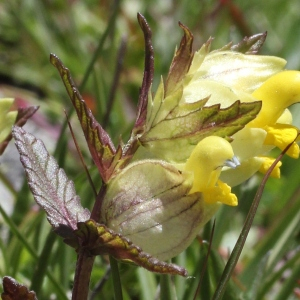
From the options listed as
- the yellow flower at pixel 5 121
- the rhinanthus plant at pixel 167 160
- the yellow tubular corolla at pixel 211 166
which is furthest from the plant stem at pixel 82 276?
the yellow flower at pixel 5 121

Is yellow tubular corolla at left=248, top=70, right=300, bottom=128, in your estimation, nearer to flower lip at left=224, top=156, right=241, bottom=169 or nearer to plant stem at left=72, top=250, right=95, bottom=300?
flower lip at left=224, top=156, right=241, bottom=169

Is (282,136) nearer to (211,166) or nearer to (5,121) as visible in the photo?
(211,166)

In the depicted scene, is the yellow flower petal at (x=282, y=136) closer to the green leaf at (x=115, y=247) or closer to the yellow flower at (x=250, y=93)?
the yellow flower at (x=250, y=93)

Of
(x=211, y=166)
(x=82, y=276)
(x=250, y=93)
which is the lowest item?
(x=82, y=276)

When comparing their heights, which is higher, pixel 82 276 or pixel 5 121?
pixel 5 121

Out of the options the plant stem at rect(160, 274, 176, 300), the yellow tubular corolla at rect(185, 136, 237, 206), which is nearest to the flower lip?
the yellow tubular corolla at rect(185, 136, 237, 206)

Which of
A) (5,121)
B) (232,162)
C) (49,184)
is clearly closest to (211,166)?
(232,162)

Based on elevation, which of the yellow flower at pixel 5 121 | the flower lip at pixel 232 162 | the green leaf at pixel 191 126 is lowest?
the flower lip at pixel 232 162
